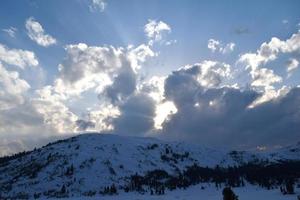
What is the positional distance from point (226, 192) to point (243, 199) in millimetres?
47198

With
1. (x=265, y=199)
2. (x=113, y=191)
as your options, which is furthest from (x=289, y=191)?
(x=113, y=191)

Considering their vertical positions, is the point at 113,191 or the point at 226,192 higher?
the point at 113,191

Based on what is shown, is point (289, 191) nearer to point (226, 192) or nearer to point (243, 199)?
point (243, 199)

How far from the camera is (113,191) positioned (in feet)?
652

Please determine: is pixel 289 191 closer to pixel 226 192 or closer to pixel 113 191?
pixel 226 192

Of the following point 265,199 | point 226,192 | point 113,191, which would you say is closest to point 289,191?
point 265,199

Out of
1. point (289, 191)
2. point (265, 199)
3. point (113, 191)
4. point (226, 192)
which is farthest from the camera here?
point (113, 191)

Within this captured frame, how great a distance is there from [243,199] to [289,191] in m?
15.9

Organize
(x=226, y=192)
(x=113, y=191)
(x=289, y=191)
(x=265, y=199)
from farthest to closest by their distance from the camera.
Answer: (x=113, y=191) → (x=289, y=191) → (x=265, y=199) → (x=226, y=192)

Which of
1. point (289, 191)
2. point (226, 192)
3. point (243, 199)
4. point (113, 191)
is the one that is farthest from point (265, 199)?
point (113, 191)

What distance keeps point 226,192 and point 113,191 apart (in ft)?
530

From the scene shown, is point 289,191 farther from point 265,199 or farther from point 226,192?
point 226,192

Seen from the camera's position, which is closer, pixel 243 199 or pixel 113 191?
pixel 243 199

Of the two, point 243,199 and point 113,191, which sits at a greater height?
point 113,191
